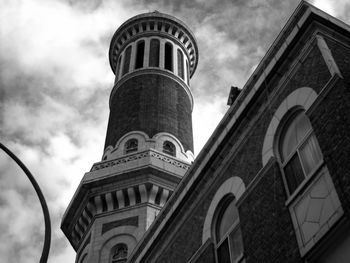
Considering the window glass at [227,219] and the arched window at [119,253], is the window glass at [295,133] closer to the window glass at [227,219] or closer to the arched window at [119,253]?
the window glass at [227,219]

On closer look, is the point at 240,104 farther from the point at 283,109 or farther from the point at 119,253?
the point at 119,253

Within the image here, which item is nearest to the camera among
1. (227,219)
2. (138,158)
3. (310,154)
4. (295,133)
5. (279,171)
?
(310,154)

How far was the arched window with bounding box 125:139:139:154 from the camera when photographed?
30.5 metres

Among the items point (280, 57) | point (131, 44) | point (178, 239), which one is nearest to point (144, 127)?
point (131, 44)

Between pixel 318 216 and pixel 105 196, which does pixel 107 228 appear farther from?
pixel 318 216

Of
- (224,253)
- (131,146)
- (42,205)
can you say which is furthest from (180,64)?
(42,205)

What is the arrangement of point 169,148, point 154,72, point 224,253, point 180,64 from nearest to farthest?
point 224,253
point 169,148
point 154,72
point 180,64

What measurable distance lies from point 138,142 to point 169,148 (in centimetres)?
168

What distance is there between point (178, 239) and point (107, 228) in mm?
10862

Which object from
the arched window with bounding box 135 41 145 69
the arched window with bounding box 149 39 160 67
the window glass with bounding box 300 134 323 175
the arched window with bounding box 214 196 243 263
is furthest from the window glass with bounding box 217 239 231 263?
the arched window with bounding box 135 41 145 69

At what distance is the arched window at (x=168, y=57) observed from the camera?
125 feet

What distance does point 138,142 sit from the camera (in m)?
30.8

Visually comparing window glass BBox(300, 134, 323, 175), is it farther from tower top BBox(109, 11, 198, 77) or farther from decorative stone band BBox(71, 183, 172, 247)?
tower top BBox(109, 11, 198, 77)

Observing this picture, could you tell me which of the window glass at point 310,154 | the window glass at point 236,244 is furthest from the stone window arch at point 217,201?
the window glass at point 310,154
